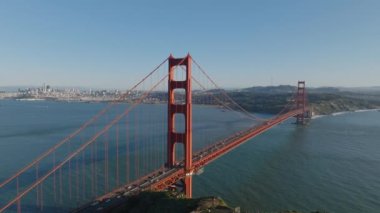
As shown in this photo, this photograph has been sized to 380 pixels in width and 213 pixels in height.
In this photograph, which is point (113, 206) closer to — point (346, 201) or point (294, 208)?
point (294, 208)

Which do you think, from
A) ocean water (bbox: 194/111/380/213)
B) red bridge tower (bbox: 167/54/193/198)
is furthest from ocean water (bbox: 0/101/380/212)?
red bridge tower (bbox: 167/54/193/198)

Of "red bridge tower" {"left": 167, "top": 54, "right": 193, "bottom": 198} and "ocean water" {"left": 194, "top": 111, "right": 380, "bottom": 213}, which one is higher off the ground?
"red bridge tower" {"left": 167, "top": 54, "right": 193, "bottom": 198}

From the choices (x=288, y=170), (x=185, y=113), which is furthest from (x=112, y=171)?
(x=288, y=170)

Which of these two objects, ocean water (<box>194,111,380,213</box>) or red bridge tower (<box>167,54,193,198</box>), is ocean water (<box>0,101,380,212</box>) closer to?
ocean water (<box>194,111,380,213</box>)

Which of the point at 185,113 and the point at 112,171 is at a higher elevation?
the point at 185,113

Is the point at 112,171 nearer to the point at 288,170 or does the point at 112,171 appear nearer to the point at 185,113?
the point at 185,113

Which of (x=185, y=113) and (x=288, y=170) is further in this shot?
(x=288, y=170)

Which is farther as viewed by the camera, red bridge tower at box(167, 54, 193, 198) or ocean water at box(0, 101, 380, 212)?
ocean water at box(0, 101, 380, 212)

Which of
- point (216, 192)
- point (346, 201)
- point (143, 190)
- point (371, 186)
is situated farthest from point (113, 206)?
point (371, 186)

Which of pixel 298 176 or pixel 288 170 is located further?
pixel 288 170

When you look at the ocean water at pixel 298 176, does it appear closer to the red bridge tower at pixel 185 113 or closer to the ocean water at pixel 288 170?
the ocean water at pixel 288 170

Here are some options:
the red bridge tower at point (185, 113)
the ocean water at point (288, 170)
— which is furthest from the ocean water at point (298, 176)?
the red bridge tower at point (185, 113)
